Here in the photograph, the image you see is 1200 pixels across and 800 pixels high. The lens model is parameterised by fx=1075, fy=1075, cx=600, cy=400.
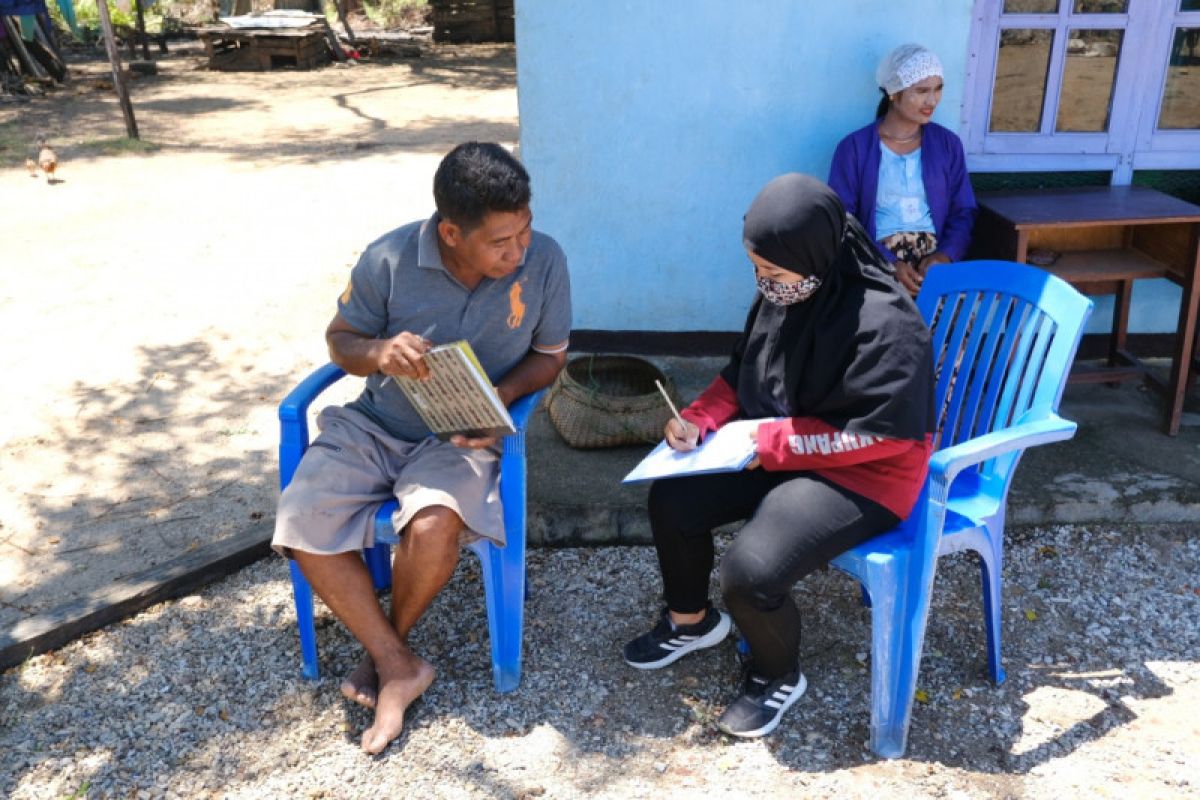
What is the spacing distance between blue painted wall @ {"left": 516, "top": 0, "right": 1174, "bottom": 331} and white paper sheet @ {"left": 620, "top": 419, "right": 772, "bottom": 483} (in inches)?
74.7

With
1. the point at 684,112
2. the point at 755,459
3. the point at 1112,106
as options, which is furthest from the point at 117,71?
the point at 755,459

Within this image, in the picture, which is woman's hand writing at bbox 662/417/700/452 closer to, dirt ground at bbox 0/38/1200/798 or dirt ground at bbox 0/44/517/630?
dirt ground at bbox 0/38/1200/798

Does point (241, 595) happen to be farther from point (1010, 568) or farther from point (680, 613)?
point (1010, 568)

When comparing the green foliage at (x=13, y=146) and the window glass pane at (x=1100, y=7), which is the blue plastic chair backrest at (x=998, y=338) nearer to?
the window glass pane at (x=1100, y=7)

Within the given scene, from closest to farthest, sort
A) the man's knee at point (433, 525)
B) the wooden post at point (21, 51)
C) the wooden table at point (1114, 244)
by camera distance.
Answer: the man's knee at point (433, 525) → the wooden table at point (1114, 244) → the wooden post at point (21, 51)

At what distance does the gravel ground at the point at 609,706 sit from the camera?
273 cm

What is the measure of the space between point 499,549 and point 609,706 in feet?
1.79

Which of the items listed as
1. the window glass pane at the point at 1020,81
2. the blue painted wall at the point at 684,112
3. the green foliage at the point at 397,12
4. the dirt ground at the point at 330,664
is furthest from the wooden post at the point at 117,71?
the green foliage at the point at 397,12

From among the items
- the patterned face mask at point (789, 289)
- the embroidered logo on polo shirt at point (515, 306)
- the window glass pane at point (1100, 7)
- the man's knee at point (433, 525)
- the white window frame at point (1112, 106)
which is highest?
the window glass pane at point (1100, 7)

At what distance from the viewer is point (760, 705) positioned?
2873 millimetres

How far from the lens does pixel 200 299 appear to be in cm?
609

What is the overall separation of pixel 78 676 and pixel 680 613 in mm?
1779

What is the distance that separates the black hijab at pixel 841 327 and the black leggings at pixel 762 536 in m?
0.22

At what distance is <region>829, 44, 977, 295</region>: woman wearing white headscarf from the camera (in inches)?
160
